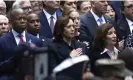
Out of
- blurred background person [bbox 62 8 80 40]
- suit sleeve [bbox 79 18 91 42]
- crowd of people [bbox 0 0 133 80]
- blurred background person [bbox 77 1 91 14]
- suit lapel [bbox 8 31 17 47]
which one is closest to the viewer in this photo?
crowd of people [bbox 0 0 133 80]

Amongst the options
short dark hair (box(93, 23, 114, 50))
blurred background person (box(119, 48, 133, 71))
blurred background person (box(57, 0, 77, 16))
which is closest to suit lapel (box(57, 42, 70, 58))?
short dark hair (box(93, 23, 114, 50))

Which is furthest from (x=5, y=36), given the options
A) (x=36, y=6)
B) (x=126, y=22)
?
(x=126, y=22)

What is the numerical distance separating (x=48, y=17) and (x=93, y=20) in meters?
0.84

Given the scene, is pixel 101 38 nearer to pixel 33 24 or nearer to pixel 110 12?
pixel 33 24

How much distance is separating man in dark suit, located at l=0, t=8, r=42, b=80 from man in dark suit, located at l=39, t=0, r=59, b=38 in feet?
4.28

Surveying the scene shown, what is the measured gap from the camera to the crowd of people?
7230mm

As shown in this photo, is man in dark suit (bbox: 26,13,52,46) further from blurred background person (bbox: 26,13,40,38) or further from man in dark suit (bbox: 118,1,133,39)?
man in dark suit (bbox: 118,1,133,39)

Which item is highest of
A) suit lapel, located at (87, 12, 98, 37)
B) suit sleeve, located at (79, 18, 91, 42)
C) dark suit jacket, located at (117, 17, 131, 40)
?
suit lapel, located at (87, 12, 98, 37)

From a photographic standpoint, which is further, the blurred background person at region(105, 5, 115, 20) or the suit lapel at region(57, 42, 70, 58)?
the blurred background person at region(105, 5, 115, 20)

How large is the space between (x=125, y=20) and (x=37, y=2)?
1.79 m

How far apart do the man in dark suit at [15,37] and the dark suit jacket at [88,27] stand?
141 cm

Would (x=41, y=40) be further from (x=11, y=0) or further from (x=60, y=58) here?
(x=11, y=0)

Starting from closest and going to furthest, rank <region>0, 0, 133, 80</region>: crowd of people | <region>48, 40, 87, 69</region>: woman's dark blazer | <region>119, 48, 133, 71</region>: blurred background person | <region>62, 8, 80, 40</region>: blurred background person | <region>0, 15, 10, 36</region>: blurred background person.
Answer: <region>0, 0, 133, 80</region>: crowd of people < <region>119, 48, 133, 71</region>: blurred background person < <region>48, 40, 87, 69</region>: woman's dark blazer < <region>0, 15, 10, 36</region>: blurred background person < <region>62, 8, 80, 40</region>: blurred background person

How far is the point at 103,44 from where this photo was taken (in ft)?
33.7
